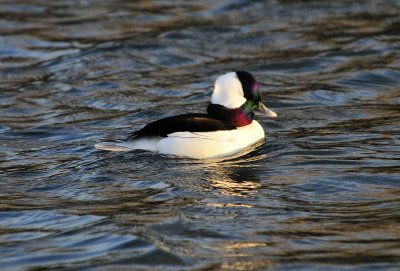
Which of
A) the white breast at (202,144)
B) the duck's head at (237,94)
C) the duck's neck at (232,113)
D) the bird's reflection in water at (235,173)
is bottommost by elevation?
the bird's reflection in water at (235,173)

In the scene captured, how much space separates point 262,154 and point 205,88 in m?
3.80

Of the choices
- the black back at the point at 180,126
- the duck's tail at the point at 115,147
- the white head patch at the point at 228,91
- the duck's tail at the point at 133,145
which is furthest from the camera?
the white head patch at the point at 228,91

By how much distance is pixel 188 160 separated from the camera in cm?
1094

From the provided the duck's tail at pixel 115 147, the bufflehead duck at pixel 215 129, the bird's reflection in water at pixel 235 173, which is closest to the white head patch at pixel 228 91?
the bufflehead duck at pixel 215 129

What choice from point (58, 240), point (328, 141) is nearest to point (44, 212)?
point (58, 240)

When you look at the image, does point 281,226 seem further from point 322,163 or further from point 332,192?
point 322,163

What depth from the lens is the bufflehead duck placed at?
35.7 ft

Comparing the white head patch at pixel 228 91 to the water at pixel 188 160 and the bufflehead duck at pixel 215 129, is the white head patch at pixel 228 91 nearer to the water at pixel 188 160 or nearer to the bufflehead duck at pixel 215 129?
the bufflehead duck at pixel 215 129

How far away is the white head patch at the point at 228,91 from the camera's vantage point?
11250mm

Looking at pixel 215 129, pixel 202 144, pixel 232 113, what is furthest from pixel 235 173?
pixel 232 113

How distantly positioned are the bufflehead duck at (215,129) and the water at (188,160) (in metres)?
0.14

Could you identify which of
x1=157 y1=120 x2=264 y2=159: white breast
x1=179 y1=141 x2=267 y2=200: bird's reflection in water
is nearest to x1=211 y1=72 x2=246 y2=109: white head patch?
x1=157 y1=120 x2=264 y2=159: white breast

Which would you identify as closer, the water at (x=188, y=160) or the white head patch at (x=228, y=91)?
the water at (x=188, y=160)

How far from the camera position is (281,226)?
8.72m
